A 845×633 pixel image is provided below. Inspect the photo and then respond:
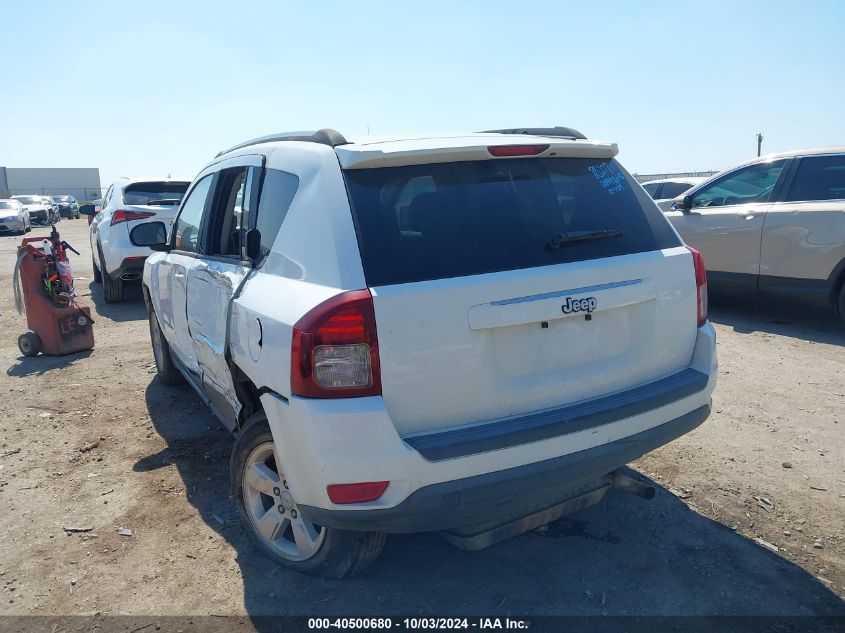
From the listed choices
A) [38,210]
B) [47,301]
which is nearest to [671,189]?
[47,301]

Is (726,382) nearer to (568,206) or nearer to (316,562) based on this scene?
(568,206)

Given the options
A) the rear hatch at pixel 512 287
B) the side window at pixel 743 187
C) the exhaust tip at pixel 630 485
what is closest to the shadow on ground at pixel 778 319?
the side window at pixel 743 187

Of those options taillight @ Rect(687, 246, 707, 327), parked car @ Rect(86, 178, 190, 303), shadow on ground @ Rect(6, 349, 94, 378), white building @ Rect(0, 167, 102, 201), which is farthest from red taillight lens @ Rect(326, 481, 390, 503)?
white building @ Rect(0, 167, 102, 201)

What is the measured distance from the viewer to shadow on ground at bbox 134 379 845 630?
277cm

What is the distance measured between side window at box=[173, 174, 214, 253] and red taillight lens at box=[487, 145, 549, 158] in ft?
7.10

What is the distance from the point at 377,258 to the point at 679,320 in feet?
4.73

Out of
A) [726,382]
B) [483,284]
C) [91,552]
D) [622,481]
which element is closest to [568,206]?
[483,284]

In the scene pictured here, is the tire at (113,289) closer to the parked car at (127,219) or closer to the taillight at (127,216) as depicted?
the parked car at (127,219)

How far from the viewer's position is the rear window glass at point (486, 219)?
253cm

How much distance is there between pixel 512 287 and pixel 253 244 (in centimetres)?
130

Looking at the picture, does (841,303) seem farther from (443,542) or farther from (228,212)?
(228,212)

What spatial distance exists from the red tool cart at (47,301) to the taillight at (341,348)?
5.48m

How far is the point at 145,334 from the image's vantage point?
7992mm

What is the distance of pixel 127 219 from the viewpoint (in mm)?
9477
